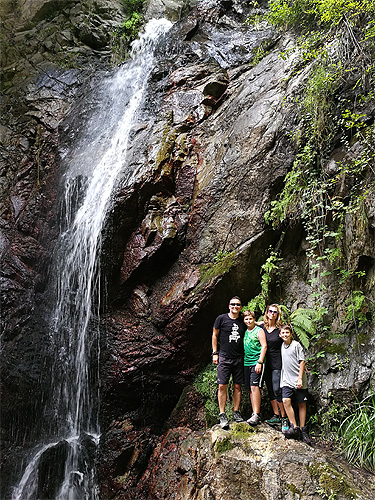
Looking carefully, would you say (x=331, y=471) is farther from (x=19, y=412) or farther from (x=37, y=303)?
(x=37, y=303)

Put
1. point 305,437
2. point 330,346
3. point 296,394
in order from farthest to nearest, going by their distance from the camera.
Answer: point 330,346 → point 296,394 → point 305,437

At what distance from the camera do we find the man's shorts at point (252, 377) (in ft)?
16.5

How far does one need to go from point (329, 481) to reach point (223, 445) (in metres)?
1.25

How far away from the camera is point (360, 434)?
4.42 m

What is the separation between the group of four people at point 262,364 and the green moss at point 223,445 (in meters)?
0.20

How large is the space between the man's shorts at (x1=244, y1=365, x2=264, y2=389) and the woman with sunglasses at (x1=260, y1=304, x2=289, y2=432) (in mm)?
149

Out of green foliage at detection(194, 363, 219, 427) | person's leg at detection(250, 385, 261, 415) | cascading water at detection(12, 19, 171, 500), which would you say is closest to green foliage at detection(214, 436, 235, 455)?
person's leg at detection(250, 385, 261, 415)

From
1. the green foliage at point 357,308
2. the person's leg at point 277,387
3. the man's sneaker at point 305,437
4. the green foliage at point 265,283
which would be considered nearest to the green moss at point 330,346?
the green foliage at point 357,308

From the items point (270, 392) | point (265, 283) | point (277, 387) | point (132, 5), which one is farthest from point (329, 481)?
point (132, 5)

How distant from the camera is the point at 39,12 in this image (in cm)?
1359

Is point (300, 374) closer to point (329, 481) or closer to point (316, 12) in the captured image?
point (329, 481)

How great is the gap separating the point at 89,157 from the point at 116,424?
6.48m

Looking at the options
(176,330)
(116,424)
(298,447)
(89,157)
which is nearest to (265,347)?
(298,447)

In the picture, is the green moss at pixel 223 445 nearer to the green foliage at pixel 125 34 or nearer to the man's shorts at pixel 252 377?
the man's shorts at pixel 252 377
